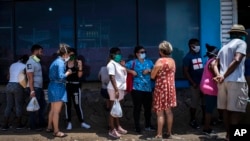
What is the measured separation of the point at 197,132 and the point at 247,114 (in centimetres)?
135

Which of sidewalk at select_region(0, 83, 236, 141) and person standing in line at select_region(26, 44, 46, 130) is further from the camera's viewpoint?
person standing in line at select_region(26, 44, 46, 130)

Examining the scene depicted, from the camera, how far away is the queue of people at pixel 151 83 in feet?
24.7

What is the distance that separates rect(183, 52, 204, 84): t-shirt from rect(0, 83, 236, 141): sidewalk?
1.15 meters

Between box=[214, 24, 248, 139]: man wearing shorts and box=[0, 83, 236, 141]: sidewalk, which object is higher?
box=[214, 24, 248, 139]: man wearing shorts

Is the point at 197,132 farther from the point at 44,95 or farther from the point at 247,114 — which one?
the point at 44,95

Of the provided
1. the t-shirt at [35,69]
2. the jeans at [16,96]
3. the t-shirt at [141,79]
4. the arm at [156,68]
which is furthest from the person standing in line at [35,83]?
the arm at [156,68]

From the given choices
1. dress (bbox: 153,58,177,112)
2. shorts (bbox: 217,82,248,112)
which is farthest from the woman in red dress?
shorts (bbox: 217,82,248,112)

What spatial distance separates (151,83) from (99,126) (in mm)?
1640

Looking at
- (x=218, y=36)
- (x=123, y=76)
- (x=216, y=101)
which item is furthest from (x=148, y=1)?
(x=216, y=101)

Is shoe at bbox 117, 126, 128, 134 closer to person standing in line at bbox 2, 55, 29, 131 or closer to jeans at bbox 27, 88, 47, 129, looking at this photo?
jeans at bbox 27, 88, 47, 129

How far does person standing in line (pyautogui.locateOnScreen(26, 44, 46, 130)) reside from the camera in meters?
9.16

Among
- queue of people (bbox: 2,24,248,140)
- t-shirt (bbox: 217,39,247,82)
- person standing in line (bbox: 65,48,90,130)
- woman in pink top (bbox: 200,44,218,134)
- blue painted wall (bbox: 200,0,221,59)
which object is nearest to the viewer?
t-shirt (bbox: 217,39,247,82)

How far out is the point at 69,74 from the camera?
9.06 m

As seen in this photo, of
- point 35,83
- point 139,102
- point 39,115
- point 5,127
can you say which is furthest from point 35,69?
point 139,102
